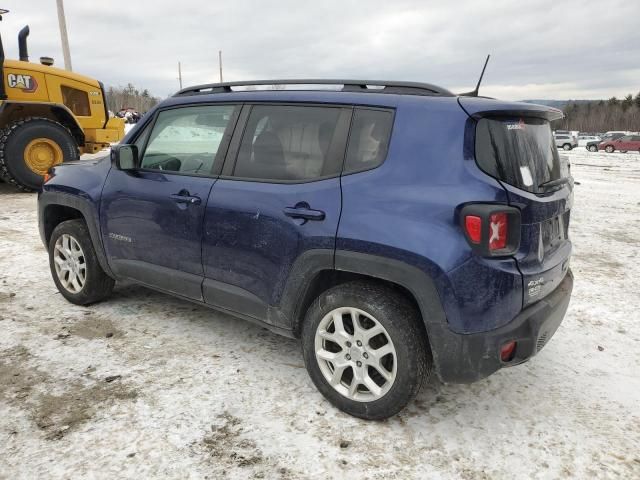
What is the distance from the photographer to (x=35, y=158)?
29.5ft

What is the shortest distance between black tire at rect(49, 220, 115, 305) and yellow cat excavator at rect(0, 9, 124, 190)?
5.66 m

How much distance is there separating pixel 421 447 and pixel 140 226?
7.75ft

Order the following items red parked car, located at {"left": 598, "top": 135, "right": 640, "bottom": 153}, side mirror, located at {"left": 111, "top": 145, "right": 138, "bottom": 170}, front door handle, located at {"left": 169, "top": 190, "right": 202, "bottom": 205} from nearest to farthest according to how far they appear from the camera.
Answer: front door handle, located at {"left": 169, "top": 190, "right": 202, "bottom": 205} < side mirror, located at {"left": 111, "top": 145, "right": 138, "bottom": 170} < red parked car, located at {"left": 598, "top": 135, "right": 640, "bottom": 153}

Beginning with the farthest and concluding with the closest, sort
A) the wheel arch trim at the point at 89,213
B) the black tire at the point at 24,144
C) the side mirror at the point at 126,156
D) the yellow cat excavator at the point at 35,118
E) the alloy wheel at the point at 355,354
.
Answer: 1. the yellow cat excavator at the point at 35,118
2. the black tire at the point at 24,144
3. the wheel arch trim at the point at 89,213
4. the side mirror at the point at 126,156
5. the alloy wheel at the point at 355,354

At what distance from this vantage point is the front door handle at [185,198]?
3133mm

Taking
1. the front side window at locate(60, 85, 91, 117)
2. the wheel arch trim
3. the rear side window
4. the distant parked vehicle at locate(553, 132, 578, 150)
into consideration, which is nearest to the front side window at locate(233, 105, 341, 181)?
the rear side window

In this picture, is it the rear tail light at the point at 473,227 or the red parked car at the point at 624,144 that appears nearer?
the rear tail light at the point at 473,227

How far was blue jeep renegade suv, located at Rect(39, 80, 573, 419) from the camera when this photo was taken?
229cm

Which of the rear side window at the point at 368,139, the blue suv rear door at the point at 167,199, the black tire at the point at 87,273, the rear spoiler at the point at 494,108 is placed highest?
the rear spoiler at the point at 494,108

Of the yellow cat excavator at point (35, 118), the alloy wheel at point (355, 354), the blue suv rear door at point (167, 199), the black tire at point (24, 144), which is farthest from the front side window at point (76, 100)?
the alloy wheel at point (355, 354)

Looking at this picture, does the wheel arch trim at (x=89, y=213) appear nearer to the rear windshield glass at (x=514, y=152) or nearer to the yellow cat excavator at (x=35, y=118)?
the rear windshield glass at (x=514, y=152)

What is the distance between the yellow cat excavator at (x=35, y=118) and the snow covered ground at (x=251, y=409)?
18.6 ft

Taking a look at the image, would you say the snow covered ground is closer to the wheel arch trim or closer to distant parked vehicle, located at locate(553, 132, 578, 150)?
the wheel arch trim

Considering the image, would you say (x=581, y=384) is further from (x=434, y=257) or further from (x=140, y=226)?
(x=140, y=226)
